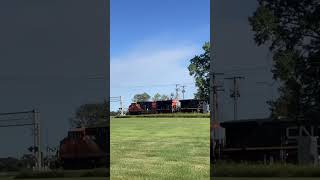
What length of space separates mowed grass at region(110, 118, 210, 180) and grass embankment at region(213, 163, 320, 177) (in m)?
0.22

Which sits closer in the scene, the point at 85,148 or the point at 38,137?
the point at 38,137

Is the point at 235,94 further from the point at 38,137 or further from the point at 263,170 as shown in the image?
the point at 38,137

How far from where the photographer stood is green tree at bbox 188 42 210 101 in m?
8.33

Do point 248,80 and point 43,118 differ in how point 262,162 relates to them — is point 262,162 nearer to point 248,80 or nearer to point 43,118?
point 248,80

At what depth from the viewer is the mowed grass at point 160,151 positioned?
7.20m

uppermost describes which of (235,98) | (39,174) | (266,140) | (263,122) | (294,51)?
(294,51)

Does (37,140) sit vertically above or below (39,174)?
above

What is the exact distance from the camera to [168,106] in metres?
13.3

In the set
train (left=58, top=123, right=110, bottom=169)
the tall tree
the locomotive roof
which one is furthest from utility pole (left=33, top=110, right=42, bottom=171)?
the tall tree

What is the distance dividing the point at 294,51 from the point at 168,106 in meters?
6.42

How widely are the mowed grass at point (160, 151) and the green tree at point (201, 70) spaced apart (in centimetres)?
45

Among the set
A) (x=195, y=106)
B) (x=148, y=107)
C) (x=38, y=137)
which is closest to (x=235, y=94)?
(x=38, y=137)

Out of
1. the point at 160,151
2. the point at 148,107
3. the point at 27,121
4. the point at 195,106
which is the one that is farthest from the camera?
the point at 148,107

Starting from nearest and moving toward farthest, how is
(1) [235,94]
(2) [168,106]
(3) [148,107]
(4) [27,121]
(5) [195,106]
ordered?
(4) [27,121] → (1) [235,94] → (5) [195,106] → (3) [148,107] → (2) [168,106]
